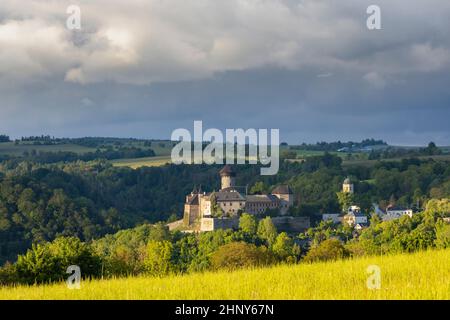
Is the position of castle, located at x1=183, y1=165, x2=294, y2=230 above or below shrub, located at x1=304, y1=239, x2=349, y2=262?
below

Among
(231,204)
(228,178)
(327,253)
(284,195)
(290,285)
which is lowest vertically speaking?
(231,204)

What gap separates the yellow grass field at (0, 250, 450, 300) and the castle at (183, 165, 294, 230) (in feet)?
421

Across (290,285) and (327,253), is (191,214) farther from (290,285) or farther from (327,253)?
(290,285)

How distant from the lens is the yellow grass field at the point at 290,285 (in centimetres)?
1222

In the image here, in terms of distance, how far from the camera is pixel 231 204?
155 m

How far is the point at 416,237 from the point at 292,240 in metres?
96.1

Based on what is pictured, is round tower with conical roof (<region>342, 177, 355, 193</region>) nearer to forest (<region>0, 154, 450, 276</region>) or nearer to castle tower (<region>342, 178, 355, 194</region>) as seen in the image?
castle tower (<region>342, 178, 355, 194</region>)

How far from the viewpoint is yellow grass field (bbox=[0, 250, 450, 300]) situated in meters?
12.2

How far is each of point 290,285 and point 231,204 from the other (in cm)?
14143

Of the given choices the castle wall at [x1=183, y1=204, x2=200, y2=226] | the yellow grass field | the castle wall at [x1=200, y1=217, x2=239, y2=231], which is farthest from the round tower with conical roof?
the yellow grass field

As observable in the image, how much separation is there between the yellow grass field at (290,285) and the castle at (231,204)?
128217 millimetres

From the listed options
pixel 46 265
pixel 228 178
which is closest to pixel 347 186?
pixel 228 178

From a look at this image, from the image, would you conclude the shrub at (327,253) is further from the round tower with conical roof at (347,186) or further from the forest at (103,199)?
the round tower with conical roof at (347,186)
